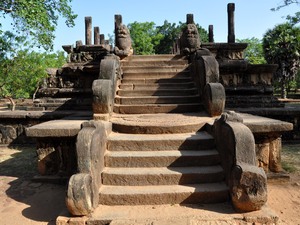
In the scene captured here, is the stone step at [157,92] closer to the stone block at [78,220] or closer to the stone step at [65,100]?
the stone step at [65,100]

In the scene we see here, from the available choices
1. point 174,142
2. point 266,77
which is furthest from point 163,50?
Answer: point 174,142

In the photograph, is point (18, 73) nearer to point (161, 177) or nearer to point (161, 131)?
point (161, 131)

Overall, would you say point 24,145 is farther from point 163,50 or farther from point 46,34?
point 163,50

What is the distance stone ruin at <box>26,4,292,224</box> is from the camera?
3.07 m

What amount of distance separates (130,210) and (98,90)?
2266 mm

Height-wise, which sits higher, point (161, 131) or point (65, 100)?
point (65, 100)

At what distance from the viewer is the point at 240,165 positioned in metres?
2.97

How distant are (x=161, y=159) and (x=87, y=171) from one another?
3.37 ft

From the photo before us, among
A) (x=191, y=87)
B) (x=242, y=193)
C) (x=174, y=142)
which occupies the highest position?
(x=191, y=87)

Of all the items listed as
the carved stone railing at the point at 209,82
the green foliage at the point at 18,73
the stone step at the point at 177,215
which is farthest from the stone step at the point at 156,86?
the green foliage at the point at 18,73

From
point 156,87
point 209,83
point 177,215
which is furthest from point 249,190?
point 156,87

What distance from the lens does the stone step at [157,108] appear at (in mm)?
5234

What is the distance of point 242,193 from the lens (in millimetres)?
2834

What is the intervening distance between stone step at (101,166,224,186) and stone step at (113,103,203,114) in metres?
2.00
